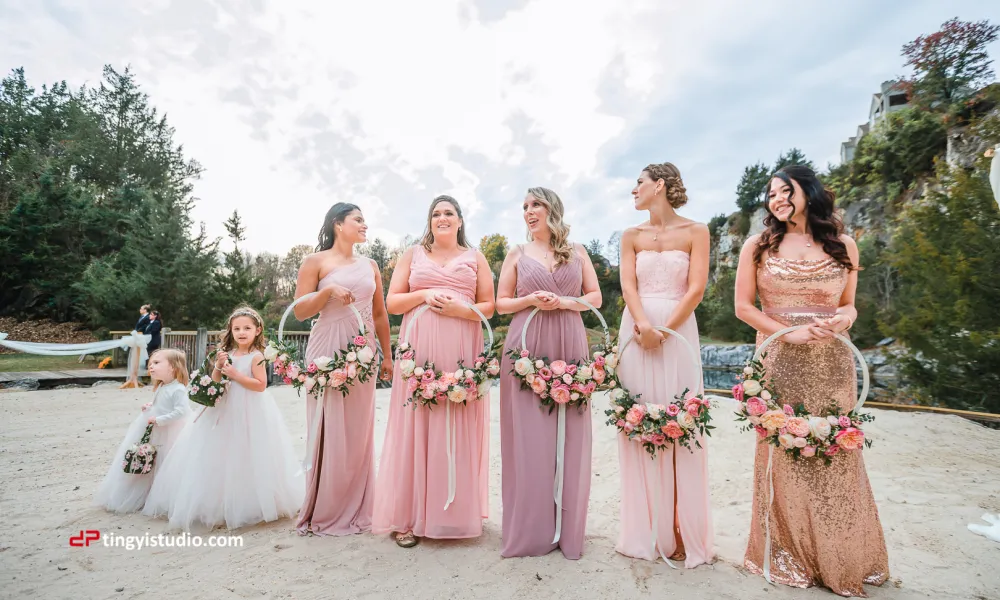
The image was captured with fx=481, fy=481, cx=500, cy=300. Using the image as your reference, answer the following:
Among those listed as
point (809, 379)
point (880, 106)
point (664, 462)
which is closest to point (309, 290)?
point (664, 462)

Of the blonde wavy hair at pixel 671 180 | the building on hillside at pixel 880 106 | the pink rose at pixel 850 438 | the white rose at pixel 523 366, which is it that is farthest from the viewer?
→ the building on hillside at pixel 880 106

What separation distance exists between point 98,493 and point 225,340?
6.81 feet

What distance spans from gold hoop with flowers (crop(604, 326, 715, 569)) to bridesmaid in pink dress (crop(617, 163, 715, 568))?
5 cm

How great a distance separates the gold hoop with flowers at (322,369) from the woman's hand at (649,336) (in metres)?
2.30

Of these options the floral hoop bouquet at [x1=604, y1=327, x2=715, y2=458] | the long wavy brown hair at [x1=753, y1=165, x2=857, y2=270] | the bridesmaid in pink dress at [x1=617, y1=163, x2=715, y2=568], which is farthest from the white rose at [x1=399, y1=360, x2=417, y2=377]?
the long wavy brown hair at [x1=753, y1=165, x2=857, y2=270]

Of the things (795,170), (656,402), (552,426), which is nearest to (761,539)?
(656,402)

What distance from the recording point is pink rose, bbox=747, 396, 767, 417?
3.31 metres

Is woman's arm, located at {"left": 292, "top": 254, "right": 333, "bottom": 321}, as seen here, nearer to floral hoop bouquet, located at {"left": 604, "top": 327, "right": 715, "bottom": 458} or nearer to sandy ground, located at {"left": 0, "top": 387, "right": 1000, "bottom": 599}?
sandy ground, located at {"left": 0, "top": 387, "right": 1000, "bottom": 599}

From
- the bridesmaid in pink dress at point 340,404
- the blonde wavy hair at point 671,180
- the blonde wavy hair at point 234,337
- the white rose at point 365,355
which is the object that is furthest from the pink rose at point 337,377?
the blonde wavy hair at point 671,180

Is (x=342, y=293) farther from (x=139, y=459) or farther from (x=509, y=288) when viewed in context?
(x=139, y=459)

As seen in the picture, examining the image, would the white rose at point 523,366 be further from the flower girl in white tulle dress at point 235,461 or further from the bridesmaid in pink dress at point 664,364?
the flower girl in white tulle dress at point 235,461

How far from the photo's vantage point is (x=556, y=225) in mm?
4184

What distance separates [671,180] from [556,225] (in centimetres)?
100

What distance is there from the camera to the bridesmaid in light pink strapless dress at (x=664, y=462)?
3.69 m
